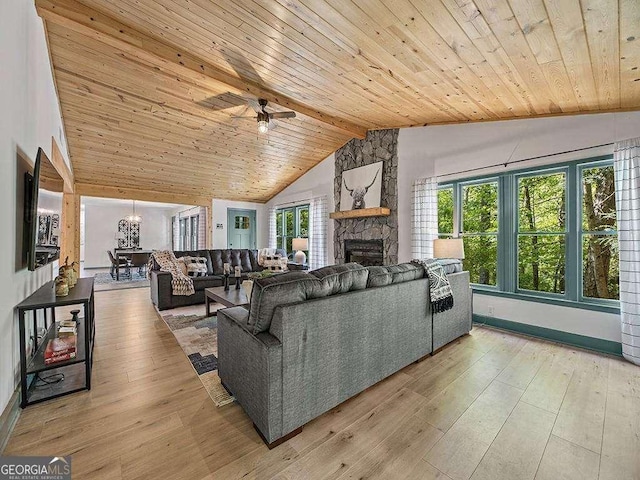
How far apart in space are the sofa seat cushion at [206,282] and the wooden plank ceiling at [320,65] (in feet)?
8.32

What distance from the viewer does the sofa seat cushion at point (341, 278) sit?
1.88 meters

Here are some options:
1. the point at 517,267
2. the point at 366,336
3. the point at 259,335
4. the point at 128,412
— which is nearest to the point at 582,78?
the point at 517,267

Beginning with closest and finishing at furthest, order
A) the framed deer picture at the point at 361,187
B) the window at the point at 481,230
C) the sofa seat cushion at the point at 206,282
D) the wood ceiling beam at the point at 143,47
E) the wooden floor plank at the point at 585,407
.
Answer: the wooden floor plank at the point at 585,407, the wood ceiling beam at the point at 143,47, the window at the point at 481,230, the sofa seat cushion at the point at 206,282, the framed deer picture at the point at 361,187

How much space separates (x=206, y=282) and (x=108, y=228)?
28.1 feet

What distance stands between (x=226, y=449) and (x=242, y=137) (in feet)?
16.0

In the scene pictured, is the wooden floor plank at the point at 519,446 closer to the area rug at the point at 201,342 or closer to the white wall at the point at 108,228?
the area rug at the point at 201,342

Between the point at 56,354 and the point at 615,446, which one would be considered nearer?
the point at 615,446

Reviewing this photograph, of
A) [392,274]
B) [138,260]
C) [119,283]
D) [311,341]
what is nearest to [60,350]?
[311,341]

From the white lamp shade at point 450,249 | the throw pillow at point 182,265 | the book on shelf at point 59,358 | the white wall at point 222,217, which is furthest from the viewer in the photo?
the white wall at point 222,217

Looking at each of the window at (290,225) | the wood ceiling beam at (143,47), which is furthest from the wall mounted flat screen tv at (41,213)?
the window at (290,225)

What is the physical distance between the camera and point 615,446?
5.30ft

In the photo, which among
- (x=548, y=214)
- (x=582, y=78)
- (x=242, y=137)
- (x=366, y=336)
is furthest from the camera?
(x=242, y=137)

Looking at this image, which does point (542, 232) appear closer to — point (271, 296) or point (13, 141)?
point (271, 296)

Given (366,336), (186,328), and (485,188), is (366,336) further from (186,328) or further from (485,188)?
(485,188)
